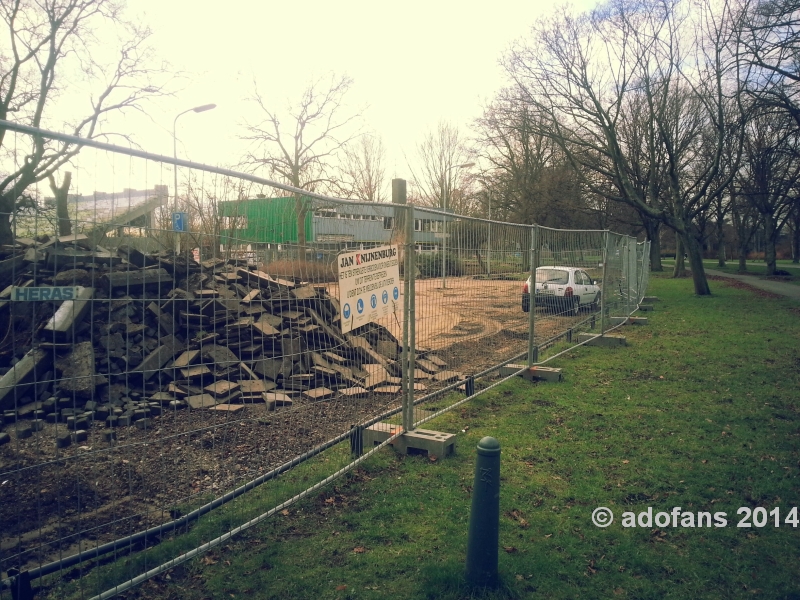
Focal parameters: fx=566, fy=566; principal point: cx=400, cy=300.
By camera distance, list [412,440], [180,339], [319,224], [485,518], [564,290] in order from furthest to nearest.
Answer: [564,290]
[412,440]
[319,224]
[180,339]
[485,518]

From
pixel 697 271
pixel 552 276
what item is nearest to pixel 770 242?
pixel 697 271

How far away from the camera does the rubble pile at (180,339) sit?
3.28m

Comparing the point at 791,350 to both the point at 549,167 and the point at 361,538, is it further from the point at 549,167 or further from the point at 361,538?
the point at 549,167

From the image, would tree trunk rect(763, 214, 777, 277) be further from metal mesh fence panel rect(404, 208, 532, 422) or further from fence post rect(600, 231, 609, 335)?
metal mesh fence panel rect(404, 208, 532, 422)

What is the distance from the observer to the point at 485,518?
3.01 m

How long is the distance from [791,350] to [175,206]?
11383mm

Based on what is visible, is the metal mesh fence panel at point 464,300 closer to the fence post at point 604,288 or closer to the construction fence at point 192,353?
the construction fence at point 192,353

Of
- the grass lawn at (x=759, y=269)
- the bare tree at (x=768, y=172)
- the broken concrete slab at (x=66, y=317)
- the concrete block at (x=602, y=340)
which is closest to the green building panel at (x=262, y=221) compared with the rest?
the broken concrete slab at (x=66, y=317)

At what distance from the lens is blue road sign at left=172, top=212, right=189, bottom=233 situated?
3309mm

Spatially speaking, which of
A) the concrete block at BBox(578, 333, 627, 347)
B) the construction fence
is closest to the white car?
the concrete block at BBox(578, 333, 627, 347)

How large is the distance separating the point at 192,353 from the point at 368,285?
57.7 inches

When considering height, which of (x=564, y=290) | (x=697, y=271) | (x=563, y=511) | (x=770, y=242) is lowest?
(x=563, y=511)

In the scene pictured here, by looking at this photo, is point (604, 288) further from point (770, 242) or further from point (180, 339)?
point (770, 242)

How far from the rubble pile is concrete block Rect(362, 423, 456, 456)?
382 mm
